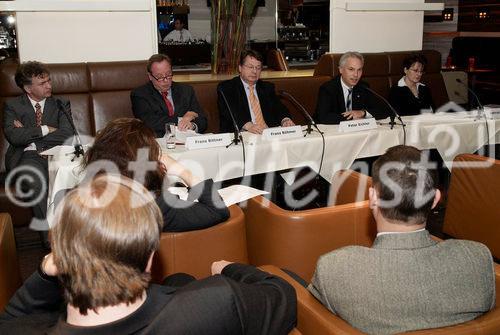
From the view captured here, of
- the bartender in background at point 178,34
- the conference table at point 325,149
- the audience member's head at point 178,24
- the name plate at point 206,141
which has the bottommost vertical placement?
the conference table at point 325,149

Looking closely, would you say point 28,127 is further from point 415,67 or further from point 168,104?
point 415,67

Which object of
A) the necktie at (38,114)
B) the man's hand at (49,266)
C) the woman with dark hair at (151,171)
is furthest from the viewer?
the necktie at (38,114)

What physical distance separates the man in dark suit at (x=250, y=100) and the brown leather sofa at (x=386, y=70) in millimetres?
998

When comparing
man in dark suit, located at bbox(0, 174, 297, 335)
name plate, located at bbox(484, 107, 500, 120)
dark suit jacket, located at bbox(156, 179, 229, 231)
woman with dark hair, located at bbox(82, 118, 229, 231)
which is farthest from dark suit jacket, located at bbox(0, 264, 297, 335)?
name plate, located at bbox(484, 107, 500, 120)

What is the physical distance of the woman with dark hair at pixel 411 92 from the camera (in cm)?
432

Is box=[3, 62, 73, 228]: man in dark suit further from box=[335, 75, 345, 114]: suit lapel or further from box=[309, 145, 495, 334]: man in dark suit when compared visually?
box=[309, 145, 495, 334]: man in dark suit

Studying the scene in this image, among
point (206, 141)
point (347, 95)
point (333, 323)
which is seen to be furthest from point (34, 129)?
point (333, 323)

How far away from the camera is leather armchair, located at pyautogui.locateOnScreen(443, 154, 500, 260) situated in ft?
8.96

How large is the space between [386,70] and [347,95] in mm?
1245

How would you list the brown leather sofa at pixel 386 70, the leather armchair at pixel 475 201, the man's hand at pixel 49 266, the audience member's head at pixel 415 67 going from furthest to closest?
the brown leather sofa at pixel 386 70 < the audience member's head at pixel 415 67 < the leather armchair at pixel 475 201 < the man's hand at pixel 49 266

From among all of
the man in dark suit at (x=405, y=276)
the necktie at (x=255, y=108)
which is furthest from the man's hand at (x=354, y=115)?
the man in dark suit at (x=405, y=276)

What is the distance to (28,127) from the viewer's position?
3387 mm

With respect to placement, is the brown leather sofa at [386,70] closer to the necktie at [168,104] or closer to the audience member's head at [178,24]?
the necktie at [168,104]

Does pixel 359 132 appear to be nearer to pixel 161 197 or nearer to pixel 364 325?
pixel 161 197
